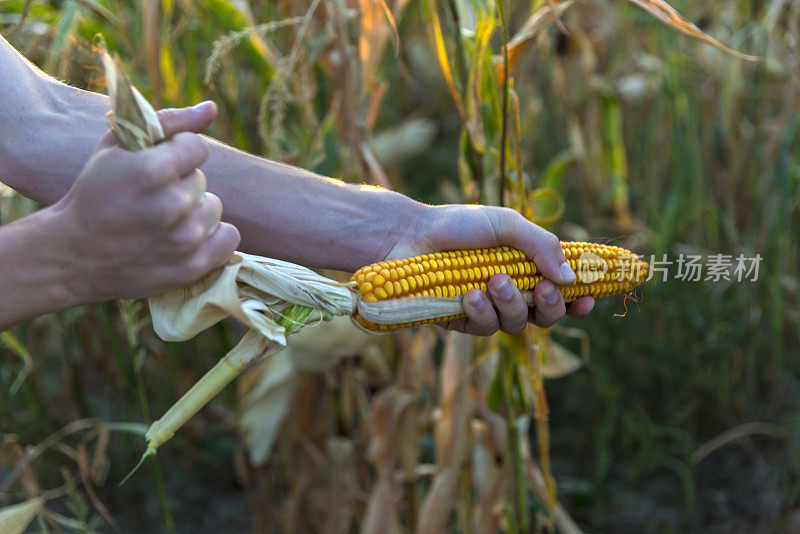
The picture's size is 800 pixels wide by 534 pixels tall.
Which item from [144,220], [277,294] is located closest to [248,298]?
[277,294]

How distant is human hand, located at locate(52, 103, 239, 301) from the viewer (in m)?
0.79

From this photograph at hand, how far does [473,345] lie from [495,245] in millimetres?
531

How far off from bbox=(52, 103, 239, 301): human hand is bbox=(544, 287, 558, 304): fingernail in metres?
0.54

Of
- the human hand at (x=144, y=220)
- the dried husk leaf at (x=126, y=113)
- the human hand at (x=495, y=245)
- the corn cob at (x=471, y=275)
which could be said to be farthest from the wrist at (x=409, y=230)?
the dried husk leaf at (x=126, y=113)

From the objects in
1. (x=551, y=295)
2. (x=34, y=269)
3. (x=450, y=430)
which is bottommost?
(x=450, y=430)

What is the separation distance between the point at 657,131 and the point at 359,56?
5.18ft

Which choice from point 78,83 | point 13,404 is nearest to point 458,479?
point 13,404

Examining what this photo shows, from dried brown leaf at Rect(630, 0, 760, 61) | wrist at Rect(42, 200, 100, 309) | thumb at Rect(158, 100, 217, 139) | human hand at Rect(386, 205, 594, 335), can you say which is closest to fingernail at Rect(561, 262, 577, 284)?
human hand at Rect(386, 205, 594, 335)

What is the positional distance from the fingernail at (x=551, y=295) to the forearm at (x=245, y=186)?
0.88 feet

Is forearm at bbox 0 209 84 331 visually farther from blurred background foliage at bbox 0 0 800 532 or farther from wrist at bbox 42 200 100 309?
blurred background foliage at bbox 0 0 800 532

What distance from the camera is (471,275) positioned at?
43.8 inches

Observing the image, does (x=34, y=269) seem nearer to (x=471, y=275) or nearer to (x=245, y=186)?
(x=245, y=186)

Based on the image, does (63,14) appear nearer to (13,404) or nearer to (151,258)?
(151,258)

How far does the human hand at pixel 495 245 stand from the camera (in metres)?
1.12
